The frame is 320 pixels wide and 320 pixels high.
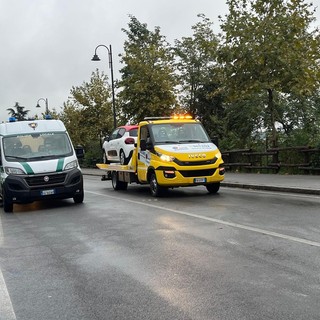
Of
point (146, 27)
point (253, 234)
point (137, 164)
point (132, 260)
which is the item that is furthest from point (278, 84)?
point (146, 27)

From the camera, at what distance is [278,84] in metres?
20.7

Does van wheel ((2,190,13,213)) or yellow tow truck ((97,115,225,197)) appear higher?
yellow tow truck ((97,115,225,197))

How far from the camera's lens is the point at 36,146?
1351 centimetres

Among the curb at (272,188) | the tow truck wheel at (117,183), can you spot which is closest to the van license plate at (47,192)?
the tow truck wheel at (117,183)

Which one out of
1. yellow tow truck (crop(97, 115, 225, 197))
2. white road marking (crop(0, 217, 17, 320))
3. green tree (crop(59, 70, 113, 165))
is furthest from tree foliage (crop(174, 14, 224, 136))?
white road marking (crop(0, 217, 17, 320))

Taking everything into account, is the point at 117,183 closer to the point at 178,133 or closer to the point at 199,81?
the point at 178,133

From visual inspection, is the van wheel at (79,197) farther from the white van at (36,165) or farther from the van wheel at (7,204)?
the van wheel at (7,204)

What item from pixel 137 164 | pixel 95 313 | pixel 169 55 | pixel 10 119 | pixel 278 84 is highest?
pixel 169 55

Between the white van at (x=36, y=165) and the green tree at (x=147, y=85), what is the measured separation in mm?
20075

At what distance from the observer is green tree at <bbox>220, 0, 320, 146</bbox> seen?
20.1 m

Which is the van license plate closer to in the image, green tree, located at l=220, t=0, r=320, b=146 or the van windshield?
the van windshield

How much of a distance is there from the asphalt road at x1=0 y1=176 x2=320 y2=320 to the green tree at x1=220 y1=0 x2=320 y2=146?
1039cm

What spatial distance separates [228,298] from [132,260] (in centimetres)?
200

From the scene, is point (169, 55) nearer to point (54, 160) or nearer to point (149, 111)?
point (149, 111)
